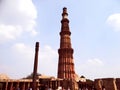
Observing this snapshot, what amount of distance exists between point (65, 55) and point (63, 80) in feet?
30.9

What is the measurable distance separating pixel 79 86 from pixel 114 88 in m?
6.94

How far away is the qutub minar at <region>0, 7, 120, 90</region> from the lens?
21281mm

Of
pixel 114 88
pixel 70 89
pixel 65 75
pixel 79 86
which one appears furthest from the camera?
pixel 65 75

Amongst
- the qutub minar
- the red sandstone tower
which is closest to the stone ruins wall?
the qutub minar

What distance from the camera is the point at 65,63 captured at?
36.0 metres

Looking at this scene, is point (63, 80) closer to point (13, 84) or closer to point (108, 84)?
point (108, 84)

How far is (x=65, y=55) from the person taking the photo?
3622 cm

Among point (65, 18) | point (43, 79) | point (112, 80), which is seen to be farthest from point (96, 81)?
point (65, 18)

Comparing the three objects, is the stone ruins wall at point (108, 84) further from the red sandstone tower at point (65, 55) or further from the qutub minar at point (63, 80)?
the red sandstone tower at point (65, 55)

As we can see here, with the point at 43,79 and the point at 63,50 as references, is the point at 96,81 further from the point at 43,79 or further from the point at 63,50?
the point at 63,50

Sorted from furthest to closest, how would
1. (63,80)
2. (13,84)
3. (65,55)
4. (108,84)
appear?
(65,55), (63,80), (108,84), (13,84)

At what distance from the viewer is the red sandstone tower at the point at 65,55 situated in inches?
1400

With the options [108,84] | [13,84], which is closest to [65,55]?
[108,84]

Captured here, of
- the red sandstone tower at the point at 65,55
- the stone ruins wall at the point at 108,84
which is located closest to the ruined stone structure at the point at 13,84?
the stone ruins wall at the point at 108,84
